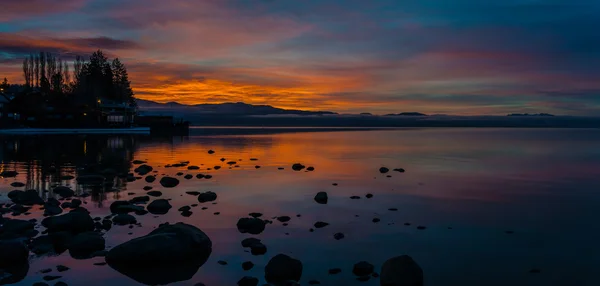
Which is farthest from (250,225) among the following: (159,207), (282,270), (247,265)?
(282,270)

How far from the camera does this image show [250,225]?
17.0m

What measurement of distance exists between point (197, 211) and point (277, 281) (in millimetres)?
8958

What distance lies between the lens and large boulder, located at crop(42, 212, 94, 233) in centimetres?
1576

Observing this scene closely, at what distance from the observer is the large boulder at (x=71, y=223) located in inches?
620

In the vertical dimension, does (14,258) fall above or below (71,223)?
below

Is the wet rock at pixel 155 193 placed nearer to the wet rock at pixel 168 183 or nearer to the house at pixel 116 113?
the wet rock at pixel 168 183

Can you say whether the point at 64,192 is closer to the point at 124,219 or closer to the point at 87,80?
the point at 124,219

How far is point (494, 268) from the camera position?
13.4m

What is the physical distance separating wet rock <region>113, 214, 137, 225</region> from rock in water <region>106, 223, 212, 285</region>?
156 inches

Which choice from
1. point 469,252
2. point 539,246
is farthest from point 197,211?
point 539,246

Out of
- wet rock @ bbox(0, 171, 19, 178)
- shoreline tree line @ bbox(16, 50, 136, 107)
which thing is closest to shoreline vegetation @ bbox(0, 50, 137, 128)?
shoreline tree line @ bbox(16, 50, 136, 107)

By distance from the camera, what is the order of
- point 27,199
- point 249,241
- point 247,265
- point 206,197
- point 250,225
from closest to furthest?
point 247,265 < point 249,241 < point 250,225 < point 27,199 < point 206,197

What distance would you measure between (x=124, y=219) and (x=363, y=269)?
367 inches

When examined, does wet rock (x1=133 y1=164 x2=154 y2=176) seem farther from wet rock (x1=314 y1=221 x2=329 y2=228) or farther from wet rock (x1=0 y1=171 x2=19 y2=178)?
wet rock (x1=314 y1=221 x2=329 y2=228)
